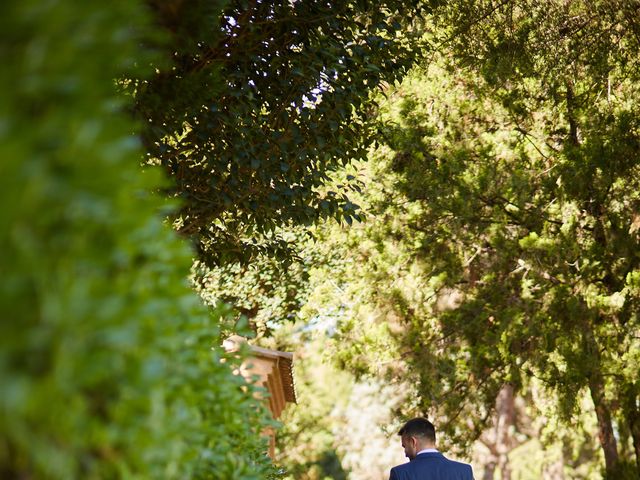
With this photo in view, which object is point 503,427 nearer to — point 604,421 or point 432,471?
point 604,421

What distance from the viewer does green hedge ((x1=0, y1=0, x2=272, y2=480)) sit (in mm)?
1444

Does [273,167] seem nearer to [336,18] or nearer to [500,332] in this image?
[336,18]

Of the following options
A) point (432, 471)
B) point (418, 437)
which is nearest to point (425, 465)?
point (432, 471)

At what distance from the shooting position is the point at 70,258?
61.4 inches

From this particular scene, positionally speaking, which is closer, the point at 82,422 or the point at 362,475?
the point at 82,422

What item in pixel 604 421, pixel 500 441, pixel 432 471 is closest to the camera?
pixel 432 471

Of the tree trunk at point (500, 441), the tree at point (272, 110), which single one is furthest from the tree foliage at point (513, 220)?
the tree trunk at point (500, 441)

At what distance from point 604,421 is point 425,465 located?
5906 millimetres

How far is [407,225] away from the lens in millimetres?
14164

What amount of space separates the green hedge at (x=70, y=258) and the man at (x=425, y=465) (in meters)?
5.09

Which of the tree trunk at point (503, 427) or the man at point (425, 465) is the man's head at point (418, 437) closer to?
the man at point (425, 465)

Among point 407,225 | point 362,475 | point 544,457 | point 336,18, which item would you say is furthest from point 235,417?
point 362,475

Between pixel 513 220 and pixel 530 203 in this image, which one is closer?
pixel 530 203

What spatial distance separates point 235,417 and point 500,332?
32.3 ft
